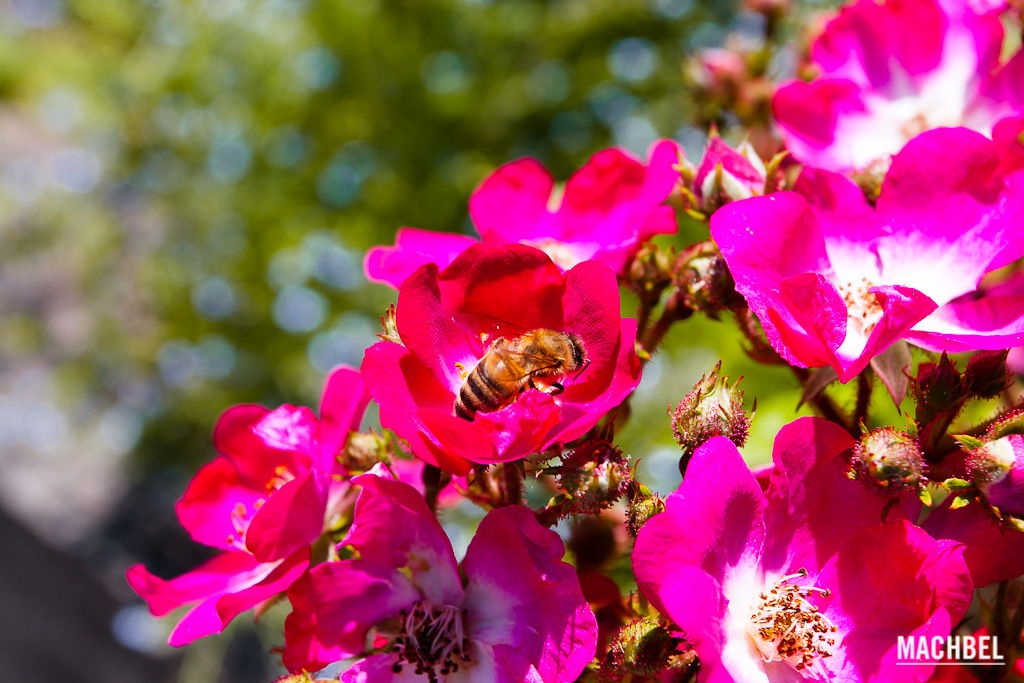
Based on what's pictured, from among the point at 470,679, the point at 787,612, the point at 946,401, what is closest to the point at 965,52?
the point at 946,401

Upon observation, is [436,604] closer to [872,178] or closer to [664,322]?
[664,322]

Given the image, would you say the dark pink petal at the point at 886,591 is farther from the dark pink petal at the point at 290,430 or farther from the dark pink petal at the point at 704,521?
the dark pink petal at the point at 290,430

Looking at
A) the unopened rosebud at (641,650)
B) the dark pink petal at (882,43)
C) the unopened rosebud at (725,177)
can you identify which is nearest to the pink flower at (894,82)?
the dark pink petal at (882,43)

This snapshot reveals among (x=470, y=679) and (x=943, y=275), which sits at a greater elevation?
(x=943, y=275)

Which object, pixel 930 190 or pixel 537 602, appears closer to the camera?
pixel 537 602

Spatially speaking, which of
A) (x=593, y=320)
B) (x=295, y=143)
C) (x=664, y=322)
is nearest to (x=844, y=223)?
(x=664, y=322)

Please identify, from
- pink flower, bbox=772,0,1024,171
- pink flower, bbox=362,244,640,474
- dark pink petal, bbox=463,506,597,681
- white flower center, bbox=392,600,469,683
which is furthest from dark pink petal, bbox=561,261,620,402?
pink flower, bbox=772,0,1024,171

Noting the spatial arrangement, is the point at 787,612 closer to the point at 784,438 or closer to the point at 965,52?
the point at 784,438
